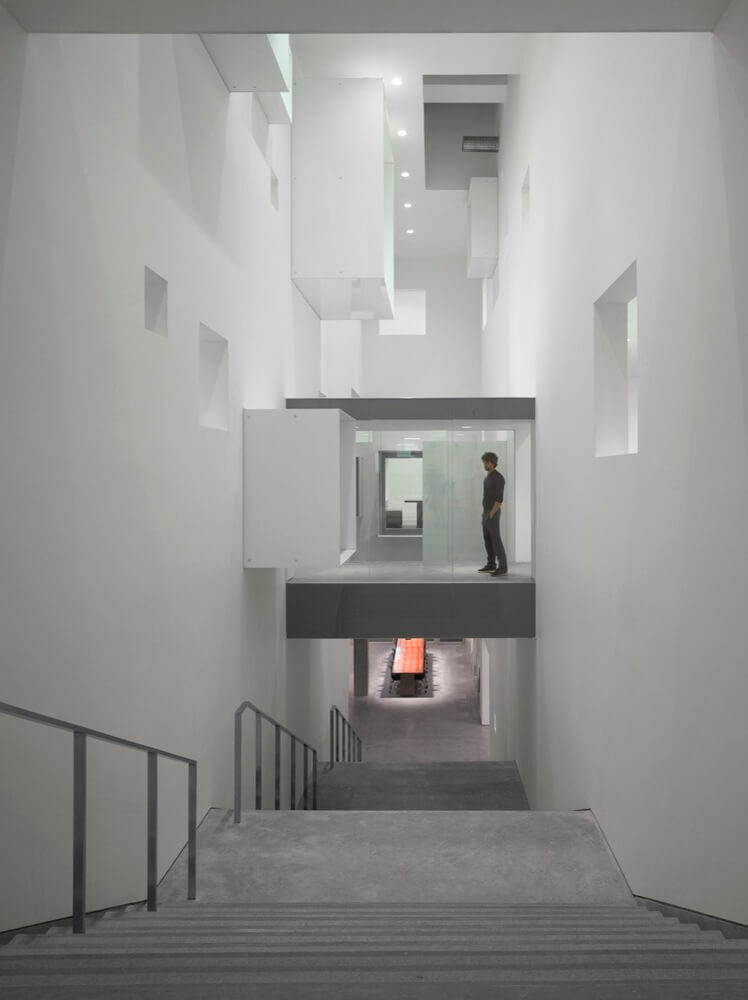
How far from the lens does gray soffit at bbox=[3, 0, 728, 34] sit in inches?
142

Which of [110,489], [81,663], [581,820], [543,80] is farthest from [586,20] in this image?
[543,80]

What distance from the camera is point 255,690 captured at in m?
9.33

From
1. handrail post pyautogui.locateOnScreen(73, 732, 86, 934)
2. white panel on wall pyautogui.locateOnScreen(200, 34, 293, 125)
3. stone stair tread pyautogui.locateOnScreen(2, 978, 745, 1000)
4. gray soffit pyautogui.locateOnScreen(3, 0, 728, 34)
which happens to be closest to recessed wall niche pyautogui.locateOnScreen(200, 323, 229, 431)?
white panel on wall pyautogui.locateOnScreen(200, 34, 293, 125)

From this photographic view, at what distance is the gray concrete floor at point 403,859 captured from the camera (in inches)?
214

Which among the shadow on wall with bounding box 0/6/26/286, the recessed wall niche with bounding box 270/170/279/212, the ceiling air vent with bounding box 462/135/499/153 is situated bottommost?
the shadow on wall with bounding box 0/6/26/286

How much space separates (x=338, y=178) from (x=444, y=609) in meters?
5.79

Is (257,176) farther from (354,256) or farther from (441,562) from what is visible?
(441,562)

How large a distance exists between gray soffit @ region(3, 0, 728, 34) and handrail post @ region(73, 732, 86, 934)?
2.99 meters

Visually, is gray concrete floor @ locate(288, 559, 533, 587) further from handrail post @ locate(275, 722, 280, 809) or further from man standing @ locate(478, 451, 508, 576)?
handrail post @ locate(275, 722, 280, 809)

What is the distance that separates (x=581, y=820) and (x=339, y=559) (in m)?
3.36

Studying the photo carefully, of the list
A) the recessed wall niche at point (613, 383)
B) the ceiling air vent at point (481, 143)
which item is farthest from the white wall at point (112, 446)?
the ceiling air vent at point (481, 143)

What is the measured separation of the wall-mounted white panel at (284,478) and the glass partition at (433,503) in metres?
1.81

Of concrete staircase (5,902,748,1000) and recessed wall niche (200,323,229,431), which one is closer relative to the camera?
concrete staircase (5,902,748,1000)

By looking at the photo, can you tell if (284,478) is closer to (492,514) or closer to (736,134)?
(492,514)
